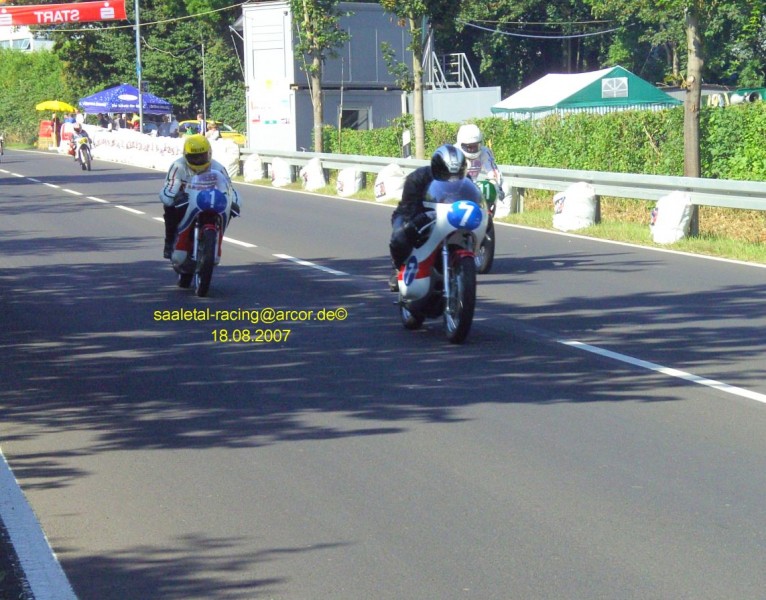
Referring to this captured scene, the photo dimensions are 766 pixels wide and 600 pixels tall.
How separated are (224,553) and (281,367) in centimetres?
407

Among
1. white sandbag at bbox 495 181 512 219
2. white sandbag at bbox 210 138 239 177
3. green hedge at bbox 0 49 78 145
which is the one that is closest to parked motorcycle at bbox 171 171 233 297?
white sandbag at bbox 495 181 512 219

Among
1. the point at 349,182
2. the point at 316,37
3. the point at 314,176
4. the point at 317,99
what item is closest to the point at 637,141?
the point at 349,182

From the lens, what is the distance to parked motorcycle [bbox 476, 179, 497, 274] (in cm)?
1440

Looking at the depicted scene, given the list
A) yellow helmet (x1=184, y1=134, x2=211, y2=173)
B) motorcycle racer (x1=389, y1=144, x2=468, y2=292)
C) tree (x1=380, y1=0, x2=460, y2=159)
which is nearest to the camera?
motorcycle racer (x1=389, y1=144, x2=468, y2=292)

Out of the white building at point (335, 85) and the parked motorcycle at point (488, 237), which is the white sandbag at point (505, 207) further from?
the white building at point (335, 85)

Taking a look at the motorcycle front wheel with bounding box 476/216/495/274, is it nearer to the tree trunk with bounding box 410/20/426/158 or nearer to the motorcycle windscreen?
the motorcycle windscreen

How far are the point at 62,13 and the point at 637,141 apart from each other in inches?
1690

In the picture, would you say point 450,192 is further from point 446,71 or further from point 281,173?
point 446,71

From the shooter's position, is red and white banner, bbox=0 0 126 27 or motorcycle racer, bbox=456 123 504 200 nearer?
motorcycle racer, bbox=456 123 504 200

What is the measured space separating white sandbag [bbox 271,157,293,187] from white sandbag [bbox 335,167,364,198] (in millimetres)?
4380

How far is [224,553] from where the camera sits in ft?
17.7

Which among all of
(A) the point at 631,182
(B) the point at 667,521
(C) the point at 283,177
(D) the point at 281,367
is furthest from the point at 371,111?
(B) the point at 667,521

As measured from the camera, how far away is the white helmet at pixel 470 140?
14.8 metres

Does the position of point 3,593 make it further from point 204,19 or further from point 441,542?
point 204,19
